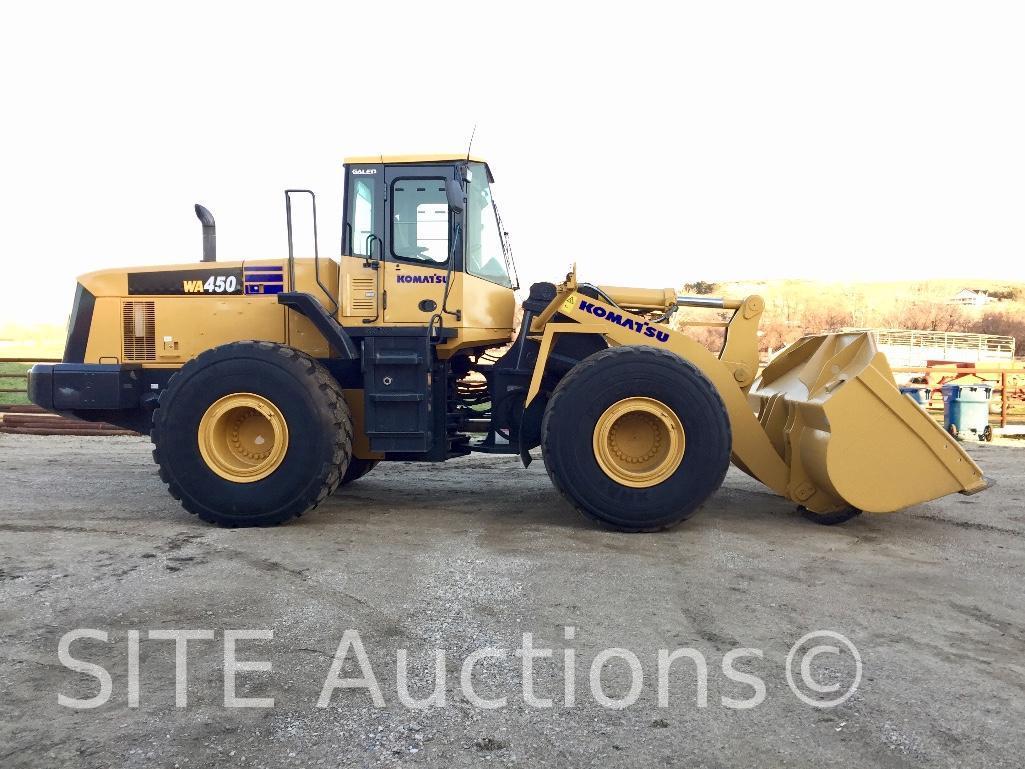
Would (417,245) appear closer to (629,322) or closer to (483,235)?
(483,235)

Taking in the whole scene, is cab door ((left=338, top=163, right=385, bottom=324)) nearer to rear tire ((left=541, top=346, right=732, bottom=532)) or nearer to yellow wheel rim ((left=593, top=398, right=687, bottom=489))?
rear tire ((left=541, top=346, right=732, bottom=532))

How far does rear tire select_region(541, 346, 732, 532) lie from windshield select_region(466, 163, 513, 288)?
1428mm

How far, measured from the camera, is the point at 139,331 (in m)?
7.18

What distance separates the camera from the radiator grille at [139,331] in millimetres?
7184

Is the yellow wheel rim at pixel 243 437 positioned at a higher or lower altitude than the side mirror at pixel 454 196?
lower

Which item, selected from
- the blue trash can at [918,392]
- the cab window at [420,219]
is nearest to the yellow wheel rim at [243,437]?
the cab window at [420,219]

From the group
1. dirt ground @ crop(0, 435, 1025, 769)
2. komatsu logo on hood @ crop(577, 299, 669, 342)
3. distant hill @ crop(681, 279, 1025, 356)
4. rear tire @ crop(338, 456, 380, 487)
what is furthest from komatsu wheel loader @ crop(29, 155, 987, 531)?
distant hill @ crop(681, 279, 1025, 356)

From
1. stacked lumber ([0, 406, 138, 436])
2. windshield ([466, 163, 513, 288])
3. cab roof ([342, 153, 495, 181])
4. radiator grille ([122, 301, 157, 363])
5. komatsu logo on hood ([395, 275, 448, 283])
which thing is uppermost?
cab roof ([342, 153, 495, 181])

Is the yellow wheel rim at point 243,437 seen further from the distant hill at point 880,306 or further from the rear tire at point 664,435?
the distant hill at point 880,306

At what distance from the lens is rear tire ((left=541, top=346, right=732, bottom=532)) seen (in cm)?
596

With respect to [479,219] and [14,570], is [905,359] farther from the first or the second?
[14,570]

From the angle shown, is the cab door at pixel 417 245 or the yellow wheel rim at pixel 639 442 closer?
the yellow wheel rim at pixel 639 442

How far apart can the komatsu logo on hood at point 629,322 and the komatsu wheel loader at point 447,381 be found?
11mm

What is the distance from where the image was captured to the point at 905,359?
90.3ft
